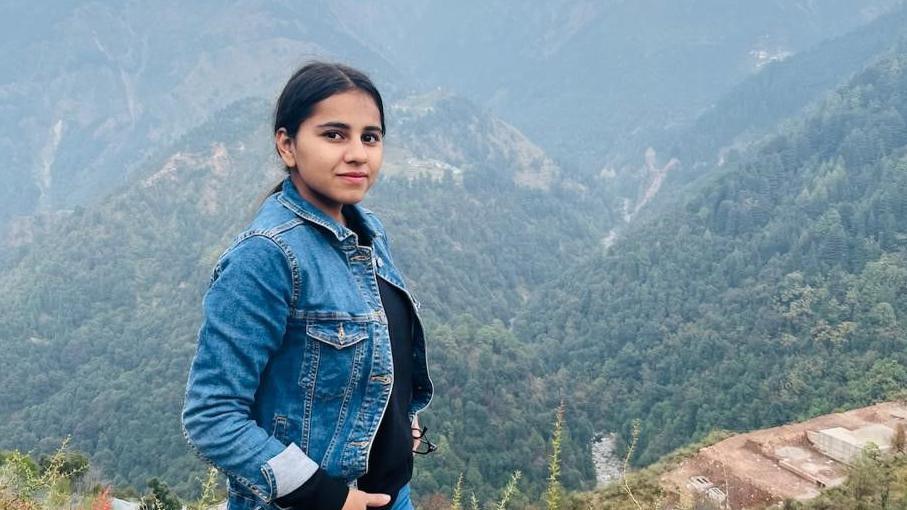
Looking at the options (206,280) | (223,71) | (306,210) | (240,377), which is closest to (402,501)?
(240,377)

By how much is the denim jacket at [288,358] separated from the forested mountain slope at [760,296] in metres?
32.2

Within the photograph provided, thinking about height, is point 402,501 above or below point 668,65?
below

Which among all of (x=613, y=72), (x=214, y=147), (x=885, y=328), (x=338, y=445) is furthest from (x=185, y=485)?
(x=613, y=72)

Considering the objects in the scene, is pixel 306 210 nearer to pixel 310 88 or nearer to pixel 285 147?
pixel 285 147

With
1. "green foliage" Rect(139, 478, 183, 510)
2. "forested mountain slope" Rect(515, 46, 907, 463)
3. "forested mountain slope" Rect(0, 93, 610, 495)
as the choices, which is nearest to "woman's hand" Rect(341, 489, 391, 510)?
"green foliage" Rect(139, 478, 183, 510)

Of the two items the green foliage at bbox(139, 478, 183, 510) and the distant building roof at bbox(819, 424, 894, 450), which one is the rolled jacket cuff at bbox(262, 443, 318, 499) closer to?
the green foliage at bbox(139, 478, 183, 510)

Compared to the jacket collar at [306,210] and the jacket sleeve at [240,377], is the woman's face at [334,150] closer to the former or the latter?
the jacket collar at [306,210]

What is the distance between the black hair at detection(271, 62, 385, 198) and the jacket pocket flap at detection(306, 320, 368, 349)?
534 mm

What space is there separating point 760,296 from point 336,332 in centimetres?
5027

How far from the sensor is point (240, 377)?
1.66 metres

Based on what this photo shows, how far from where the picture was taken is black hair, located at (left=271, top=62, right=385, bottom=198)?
1904mm

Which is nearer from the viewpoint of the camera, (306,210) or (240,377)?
(240,377)

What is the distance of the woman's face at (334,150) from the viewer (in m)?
1.90

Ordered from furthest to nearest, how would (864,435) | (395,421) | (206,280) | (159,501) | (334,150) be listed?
(206,280), (864,435), (159,501), (395,421), (334,150)
